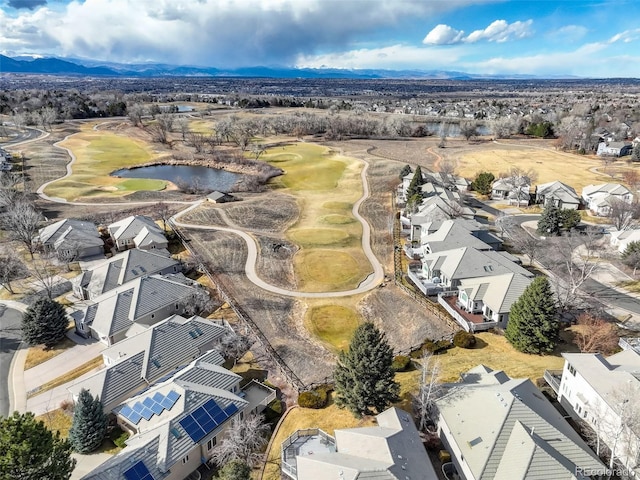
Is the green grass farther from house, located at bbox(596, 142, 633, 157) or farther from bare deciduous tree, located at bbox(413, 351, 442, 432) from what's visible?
house, located at bbox(596, 142, 633, 157)

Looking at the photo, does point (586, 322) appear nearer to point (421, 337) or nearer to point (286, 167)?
point (421, 337)

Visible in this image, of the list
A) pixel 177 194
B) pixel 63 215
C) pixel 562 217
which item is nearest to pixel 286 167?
pixel 177 194

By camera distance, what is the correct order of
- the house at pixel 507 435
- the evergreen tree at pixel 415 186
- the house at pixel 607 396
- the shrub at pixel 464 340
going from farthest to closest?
1. the evergreen tree at pixel 415 186
2. the shrub at pixel 464 340
3. the house at pixel 607 396
4. the house at pixel 507 435

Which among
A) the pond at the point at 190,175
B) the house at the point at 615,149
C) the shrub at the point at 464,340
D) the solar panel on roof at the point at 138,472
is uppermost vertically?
the house at the point at 615,149

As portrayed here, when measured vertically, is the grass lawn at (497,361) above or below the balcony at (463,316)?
above

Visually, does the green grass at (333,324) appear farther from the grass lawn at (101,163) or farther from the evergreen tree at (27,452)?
the grass lawn at (101,163)

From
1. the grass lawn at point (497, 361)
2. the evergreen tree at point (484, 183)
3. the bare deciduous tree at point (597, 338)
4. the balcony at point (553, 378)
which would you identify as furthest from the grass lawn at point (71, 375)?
the evergreen tree at point (484, 183)

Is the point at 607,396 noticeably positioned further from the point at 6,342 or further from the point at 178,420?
the point at 6,342
